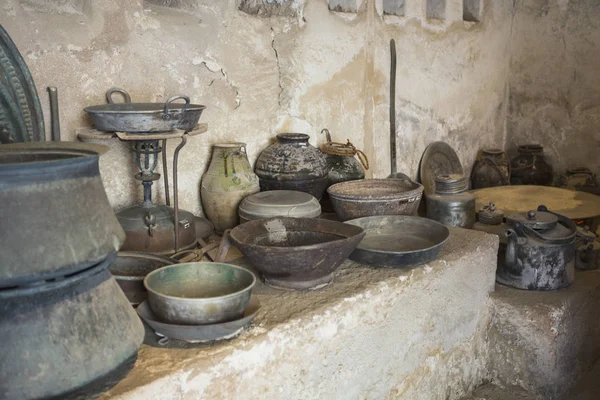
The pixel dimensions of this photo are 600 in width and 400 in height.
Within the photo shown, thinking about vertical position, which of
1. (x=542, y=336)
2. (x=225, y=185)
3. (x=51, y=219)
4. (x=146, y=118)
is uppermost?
(x=146, y=118)

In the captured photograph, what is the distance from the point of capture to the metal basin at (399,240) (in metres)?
2.38

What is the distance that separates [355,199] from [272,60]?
3.25 feet

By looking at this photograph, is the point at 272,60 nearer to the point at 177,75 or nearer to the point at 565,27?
the point at 177,75

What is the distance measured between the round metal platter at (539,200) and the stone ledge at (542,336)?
105 cm

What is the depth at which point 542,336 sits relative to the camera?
106 inches

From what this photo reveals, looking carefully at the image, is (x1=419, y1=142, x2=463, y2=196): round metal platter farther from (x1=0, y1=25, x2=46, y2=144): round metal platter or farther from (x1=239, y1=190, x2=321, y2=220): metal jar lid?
(x1=0, y1=25, x2=46, y2=144): round metal platter

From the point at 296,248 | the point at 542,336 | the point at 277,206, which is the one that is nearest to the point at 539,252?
the point at 542,336

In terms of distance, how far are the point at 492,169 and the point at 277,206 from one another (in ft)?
9.38

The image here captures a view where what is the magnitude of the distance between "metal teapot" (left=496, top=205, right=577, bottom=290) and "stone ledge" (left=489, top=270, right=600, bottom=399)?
58 millimetres

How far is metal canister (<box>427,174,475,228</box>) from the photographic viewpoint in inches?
135

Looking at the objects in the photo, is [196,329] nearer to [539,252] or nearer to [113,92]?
[113,92]

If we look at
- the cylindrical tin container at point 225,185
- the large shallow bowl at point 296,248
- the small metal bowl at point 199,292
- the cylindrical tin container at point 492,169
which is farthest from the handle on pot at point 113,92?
the cylindrical tin container at point 492,169

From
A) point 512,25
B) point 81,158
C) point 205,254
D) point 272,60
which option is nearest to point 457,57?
point 512,25

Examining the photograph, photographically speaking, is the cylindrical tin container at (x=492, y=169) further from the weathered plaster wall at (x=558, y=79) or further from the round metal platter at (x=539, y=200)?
the weathered plaster wall at (x=558, y=79)
